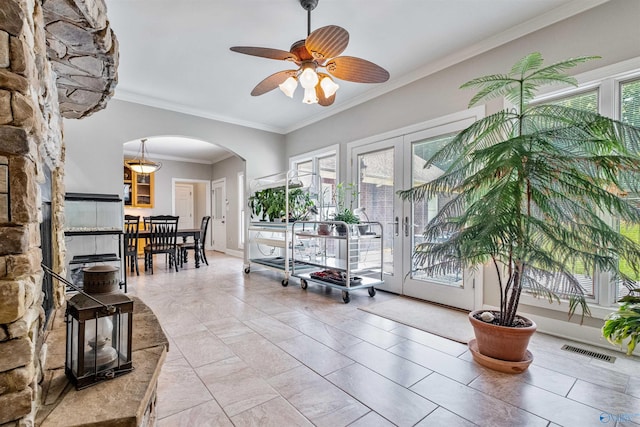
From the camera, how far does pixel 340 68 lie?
95.8 inches

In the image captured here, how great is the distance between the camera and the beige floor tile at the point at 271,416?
1.51 metres

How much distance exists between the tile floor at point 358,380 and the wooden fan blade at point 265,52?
220cm

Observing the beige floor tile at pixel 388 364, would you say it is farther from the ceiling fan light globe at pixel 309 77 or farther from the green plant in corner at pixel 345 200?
the ceiling fan light globe at pixel 309 77

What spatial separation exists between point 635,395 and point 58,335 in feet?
9.90

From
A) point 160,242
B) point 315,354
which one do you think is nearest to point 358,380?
point 315,354

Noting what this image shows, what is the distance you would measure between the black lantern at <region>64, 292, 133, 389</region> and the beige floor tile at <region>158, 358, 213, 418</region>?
2.13ft

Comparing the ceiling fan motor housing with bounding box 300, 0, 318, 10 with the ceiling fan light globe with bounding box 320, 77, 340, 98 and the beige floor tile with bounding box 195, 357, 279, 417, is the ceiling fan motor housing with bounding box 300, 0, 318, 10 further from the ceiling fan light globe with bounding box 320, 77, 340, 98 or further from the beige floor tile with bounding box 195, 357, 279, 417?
the beige floor tile with bounding box 195, 357, 279, 417

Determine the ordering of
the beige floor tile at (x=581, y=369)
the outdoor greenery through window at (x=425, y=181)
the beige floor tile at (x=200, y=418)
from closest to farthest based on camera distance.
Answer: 1. the beige floor tile at (x=200, y=418)
2. the beige floor tile at (x=581, y=369)
3. the outdoor greenery through window at (x=425, y=181)

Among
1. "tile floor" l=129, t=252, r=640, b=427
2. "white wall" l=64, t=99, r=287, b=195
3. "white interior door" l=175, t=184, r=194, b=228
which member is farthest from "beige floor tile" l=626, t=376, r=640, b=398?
"white interior door" l=175, t=184, r=194, b=228

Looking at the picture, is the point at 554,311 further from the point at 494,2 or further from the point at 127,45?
the point at 127,45

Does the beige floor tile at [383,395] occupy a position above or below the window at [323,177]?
below

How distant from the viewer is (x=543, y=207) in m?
1.90

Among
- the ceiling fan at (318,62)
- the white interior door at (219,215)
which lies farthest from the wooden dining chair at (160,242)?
the ceiling fan at (318,62)

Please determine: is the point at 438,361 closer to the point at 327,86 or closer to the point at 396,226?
the point at 396,226
